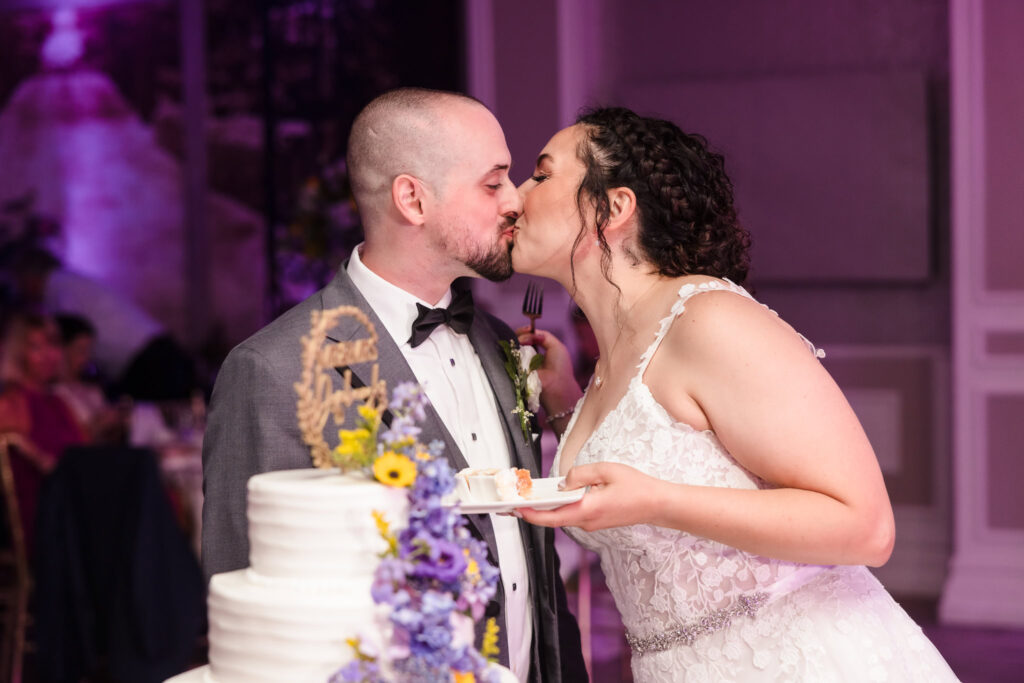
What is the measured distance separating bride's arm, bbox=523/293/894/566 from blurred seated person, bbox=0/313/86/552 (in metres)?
4.41

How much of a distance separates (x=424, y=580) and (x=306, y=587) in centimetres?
17

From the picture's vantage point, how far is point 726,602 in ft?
7.28

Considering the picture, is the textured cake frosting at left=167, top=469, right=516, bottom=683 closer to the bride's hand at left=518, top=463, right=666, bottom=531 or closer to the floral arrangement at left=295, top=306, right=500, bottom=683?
the floral arrangement at left=295, top=306, right=500, bottom=683

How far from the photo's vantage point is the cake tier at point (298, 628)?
4.92ft

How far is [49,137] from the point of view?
919 centimetres

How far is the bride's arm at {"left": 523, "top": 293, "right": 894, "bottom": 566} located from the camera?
1995mm

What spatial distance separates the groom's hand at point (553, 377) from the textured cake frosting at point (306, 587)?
1.26 metres

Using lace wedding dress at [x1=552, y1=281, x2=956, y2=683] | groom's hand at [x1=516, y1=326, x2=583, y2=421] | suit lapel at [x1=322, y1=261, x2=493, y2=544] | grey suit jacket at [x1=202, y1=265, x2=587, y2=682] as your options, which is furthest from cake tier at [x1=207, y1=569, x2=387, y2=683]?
groom's hand at [x1=516, y1=326, x2=583, y2=421]

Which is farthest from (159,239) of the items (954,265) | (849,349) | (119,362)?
(954,265)

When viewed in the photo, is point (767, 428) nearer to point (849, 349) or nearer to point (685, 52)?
point (849, 349)

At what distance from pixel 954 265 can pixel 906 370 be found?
2.83ft

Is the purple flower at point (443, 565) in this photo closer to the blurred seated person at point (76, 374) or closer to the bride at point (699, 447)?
the bride at point (699, 447)

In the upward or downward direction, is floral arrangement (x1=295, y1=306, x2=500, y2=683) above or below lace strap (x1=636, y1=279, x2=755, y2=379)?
below

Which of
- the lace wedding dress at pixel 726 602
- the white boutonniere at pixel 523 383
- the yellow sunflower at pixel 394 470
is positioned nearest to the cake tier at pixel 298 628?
the yellow sunflower at pixel 394 470
